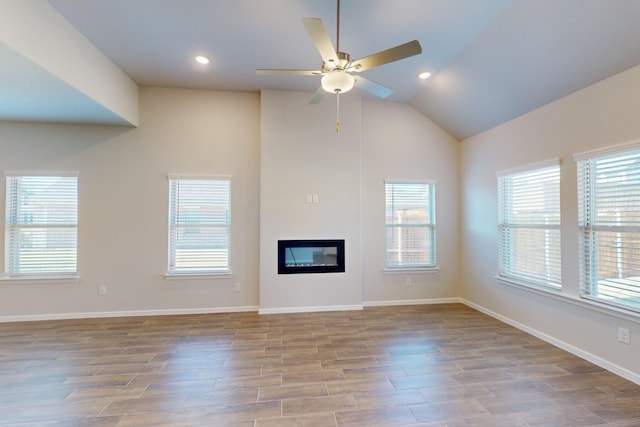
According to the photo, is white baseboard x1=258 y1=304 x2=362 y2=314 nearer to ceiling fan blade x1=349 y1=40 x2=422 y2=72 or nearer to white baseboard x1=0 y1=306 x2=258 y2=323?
white baseboard x1=0 y1=306 x2=258 y2=323

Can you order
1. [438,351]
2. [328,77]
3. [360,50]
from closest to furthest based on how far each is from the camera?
1. [328,77]
2. [438,351]
3. [360,50]

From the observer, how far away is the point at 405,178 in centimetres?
469

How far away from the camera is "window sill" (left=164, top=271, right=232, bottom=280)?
4148mm

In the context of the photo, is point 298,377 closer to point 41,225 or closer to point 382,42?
point 382,42

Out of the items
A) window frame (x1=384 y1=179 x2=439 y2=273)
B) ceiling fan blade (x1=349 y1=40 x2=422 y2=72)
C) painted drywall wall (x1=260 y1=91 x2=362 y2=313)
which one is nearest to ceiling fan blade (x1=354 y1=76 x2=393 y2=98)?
ceiling fan blade (x1=349 y1=40 x2=422 y2=72)

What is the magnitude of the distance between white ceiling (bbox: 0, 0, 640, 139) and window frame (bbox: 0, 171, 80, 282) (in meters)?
0.78

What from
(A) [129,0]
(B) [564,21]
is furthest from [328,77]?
(B) [564,21]

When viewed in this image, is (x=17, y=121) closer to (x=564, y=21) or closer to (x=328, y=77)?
(x=328, y=77)

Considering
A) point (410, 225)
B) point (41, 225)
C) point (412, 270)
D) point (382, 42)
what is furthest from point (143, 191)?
point (412, 270)

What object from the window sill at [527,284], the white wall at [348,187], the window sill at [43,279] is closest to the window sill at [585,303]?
the window sill at [527,284]

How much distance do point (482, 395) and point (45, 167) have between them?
18.5ft

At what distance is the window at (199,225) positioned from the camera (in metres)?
4.20

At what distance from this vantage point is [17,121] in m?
3.85

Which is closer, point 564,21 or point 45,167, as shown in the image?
point 564,21
